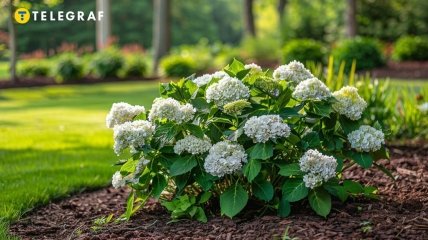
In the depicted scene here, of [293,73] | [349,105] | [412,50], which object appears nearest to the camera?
[349,105]

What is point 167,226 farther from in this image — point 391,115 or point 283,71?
point 391,115

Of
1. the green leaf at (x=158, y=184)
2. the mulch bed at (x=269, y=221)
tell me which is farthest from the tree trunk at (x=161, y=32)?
the green leaf at (x=158, y=184)

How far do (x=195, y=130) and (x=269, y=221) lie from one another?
0.65m

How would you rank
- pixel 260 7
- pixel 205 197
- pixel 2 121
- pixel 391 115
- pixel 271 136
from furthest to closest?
1. pixel 260 7
2. pixel 2 121
3. pixel 391 115
4. pixel 205 197
5. pixel 271 136

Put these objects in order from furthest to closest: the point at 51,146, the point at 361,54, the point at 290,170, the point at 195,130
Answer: the point at 361,54, the point at 51,146, the point at 195,130, the point at 290,170

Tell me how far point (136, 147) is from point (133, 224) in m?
0.53

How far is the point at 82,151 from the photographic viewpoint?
693 centimetres

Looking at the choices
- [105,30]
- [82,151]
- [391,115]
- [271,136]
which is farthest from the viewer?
[105,30]

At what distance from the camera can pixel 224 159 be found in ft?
11.4

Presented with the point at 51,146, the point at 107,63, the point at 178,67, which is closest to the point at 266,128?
the point at 51,146

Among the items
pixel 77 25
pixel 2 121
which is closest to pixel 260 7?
pixel 77 25

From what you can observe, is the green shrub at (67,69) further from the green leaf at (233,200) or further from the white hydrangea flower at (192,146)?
the green leaf at (233,200)

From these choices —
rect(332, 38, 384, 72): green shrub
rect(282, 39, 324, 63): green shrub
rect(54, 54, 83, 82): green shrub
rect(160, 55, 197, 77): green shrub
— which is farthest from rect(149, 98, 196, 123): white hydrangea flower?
rect(282, 39, 324, 63): green shrub

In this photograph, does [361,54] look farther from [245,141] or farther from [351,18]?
[245,141]
